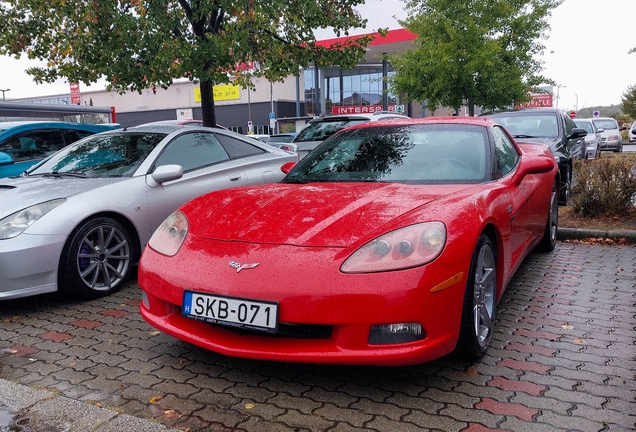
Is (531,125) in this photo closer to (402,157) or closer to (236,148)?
(236,148)

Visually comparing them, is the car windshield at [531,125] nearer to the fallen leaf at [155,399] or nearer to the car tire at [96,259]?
the car tire at [96,259]

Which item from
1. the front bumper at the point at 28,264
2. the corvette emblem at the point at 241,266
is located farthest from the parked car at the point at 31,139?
the corvette emblem at the point at 241,266

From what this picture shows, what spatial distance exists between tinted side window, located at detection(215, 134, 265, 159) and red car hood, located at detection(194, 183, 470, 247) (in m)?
2.25

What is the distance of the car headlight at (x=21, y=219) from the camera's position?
Result: 12.7 ft

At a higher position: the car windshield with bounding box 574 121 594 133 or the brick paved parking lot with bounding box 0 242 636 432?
the car windshield with bounding box 574 121 594 133

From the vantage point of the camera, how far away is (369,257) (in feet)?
8.46

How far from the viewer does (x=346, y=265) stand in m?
2.54

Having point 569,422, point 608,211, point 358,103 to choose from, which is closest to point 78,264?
point 569,422

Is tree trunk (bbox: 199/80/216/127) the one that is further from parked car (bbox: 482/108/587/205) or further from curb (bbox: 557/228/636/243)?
curb (bbox: 557/228/636/243)

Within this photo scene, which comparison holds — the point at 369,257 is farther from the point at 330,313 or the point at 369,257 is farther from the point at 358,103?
the point at 358,103

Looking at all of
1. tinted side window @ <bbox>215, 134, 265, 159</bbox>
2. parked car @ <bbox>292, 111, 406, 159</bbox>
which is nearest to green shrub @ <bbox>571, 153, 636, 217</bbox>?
parked car @ <bbox>292, 111, 406, 159</bbox>

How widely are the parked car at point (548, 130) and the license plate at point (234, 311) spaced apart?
6.11 meters

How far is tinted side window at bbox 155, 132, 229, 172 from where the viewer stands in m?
5.16

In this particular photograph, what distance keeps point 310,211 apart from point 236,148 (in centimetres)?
306
